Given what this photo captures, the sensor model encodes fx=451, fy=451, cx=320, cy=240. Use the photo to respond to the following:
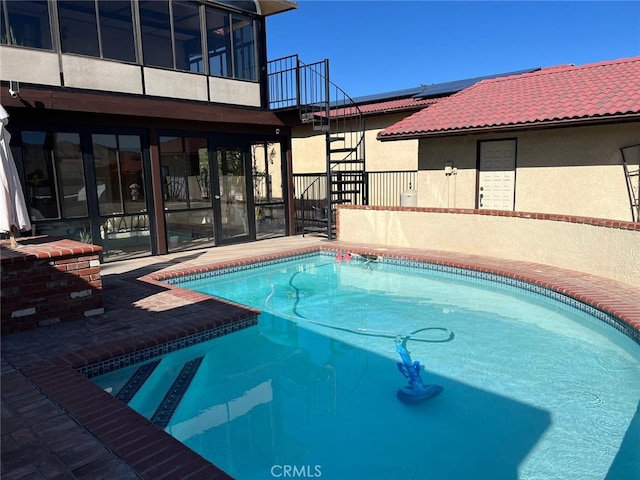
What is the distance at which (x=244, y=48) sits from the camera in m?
10.9

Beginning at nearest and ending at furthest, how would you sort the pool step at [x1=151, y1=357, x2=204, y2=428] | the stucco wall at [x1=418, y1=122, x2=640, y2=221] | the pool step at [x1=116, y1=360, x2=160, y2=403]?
the pool step at [x1=151, y1=357, x2=204, y2=428]
the pool step at [x1=116, y1=360, x2=160, y2=403]
the stucco wall at [x1=418, y1=122, x2=640, y2=221]

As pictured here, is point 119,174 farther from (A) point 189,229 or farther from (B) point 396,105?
(B) point 396,105

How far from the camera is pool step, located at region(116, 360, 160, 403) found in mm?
4215

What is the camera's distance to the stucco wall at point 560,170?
28.3ft

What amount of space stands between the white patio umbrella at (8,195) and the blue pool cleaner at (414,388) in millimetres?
4768

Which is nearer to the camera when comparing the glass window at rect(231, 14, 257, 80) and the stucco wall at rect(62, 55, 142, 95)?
the stucco wall at rect(62, 55, 142, 95)

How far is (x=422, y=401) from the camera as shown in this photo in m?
4.31

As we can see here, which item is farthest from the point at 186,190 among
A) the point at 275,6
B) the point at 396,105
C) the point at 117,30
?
the point at 396,105

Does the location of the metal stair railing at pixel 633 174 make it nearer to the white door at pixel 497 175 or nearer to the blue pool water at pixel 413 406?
the white door at pixel 497 175

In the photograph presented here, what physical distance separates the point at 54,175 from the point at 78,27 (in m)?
2.73

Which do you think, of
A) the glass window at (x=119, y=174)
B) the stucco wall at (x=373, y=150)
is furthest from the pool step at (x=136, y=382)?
the stucco wall at (x=373, y=150)

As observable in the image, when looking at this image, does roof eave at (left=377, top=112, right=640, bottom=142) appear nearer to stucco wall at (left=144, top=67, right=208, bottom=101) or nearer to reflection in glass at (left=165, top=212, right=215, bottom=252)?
stucco wall at (left=144, top=67, right=208, bottom=101)

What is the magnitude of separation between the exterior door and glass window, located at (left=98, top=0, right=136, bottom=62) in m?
2.79

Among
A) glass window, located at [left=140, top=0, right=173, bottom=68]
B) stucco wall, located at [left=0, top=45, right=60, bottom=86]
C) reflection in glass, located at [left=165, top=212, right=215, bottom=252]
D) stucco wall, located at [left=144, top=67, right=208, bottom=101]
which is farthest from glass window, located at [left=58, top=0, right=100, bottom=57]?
reflection in glass, located at [left=165, top=212, right=215, bottom=252]
